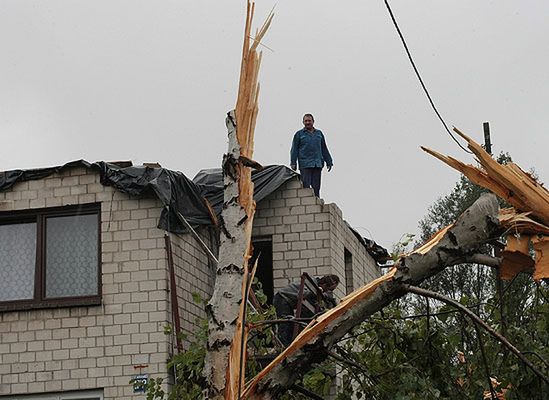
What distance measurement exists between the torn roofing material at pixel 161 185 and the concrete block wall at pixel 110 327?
0.19 metres

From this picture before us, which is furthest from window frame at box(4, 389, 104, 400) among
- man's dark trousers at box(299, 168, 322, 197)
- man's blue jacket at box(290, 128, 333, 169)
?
man's blue jacket at box(290, 128, 333, 169)

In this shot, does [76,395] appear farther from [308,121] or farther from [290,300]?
[308,121]

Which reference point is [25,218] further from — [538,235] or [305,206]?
[538,235]

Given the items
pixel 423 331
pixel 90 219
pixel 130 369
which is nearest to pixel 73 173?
pixel 90 219

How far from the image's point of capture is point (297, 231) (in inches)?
659

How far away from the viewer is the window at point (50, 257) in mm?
15023

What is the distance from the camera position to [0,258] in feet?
50.2

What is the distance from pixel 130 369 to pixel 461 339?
651cm

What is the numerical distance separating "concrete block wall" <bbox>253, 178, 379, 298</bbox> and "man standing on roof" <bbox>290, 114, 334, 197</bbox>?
57 centimetres

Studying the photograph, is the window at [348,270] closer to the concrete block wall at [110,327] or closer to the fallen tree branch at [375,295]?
the concrete block wall at [110,327]

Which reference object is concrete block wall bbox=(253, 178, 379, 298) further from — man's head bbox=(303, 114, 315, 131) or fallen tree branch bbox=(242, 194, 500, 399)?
fallen tree branch bbox=(242, 194, 500, 399)

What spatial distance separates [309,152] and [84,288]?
12.6 feet

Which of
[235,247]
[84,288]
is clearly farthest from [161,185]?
[235,247]

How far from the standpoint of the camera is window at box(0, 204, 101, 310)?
15.0 metres
